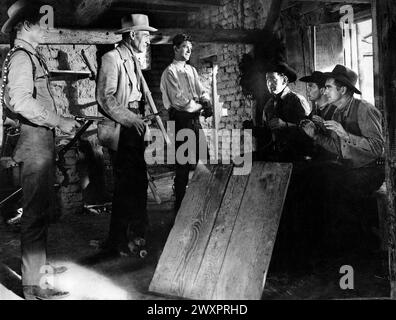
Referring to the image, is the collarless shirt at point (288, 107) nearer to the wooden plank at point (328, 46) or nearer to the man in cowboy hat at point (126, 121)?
the wooden plank at point (328, 46)

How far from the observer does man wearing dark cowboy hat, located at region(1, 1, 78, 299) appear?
3395 mm

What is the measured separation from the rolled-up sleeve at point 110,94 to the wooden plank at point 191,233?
1052 mm

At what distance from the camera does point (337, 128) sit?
165 inches

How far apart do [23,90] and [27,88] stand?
38 mm

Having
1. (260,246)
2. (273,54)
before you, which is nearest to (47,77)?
(260,246)

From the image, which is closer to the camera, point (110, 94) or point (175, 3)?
point (110, 94)

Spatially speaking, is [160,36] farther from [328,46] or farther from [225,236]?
[225,236]

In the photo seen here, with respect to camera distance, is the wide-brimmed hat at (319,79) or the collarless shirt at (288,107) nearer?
the wide-brimmed hat at (319,79)

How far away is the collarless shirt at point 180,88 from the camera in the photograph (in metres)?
5.34

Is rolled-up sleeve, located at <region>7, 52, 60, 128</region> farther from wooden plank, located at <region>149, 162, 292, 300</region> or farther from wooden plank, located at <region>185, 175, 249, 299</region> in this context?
wooden plank, located at <region>185, 175, 249, 299</region>

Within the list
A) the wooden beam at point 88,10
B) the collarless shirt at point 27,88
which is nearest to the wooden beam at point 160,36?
the wooden beam at point 88,10

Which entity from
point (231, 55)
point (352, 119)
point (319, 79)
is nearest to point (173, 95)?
point (319, 79)

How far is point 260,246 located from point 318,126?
5.43 ft

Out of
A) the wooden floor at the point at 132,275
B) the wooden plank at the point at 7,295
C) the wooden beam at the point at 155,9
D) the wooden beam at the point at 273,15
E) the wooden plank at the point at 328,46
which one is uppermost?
the wooden beam at the point at 155,9
